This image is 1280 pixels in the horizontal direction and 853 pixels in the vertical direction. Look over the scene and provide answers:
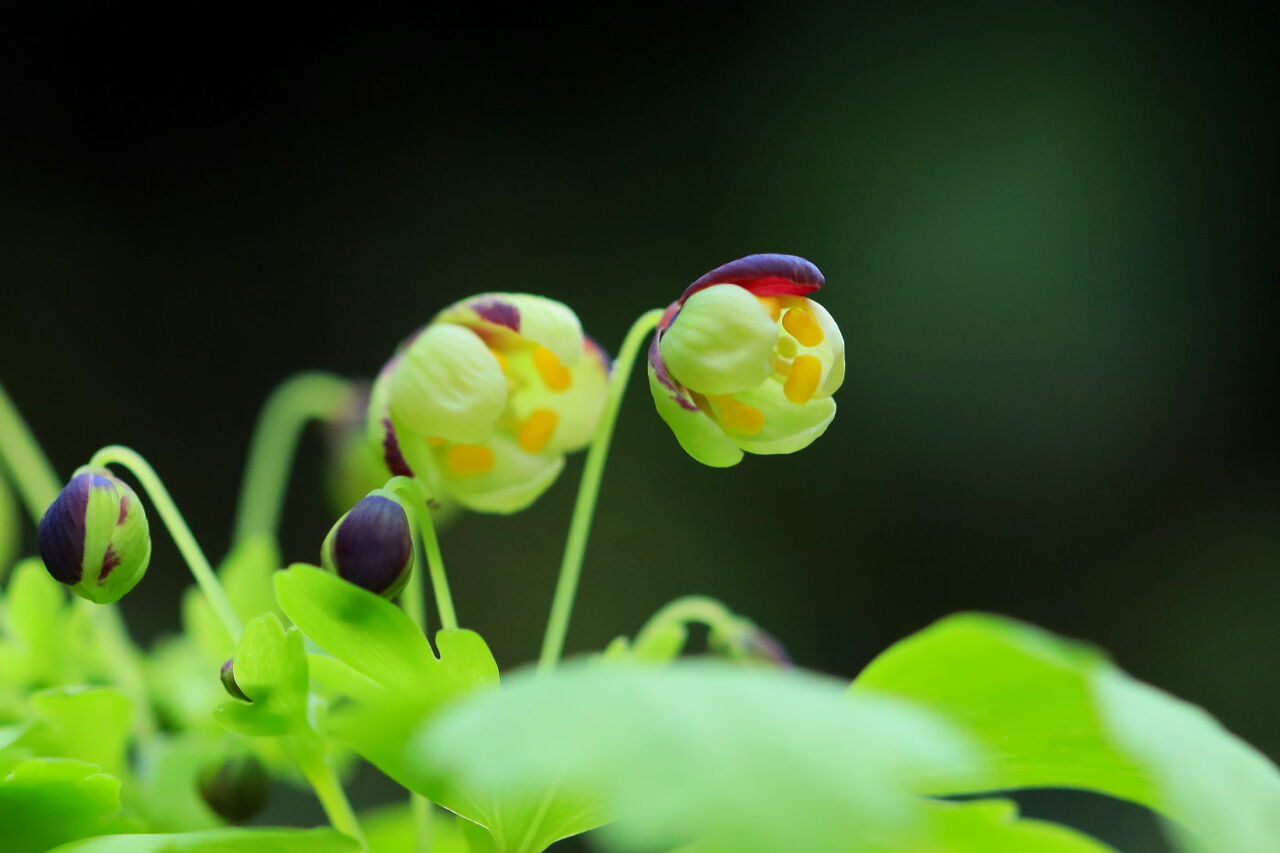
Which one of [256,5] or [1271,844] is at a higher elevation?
[256,5]

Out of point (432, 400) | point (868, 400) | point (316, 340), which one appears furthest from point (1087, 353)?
point (432, 400)

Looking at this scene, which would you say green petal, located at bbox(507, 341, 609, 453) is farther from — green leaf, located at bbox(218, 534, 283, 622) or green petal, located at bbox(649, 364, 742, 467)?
green leaf, located at bbox(218, 534, 283, 622)

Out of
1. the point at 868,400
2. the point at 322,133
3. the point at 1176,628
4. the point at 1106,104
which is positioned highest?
the point at 1106,104

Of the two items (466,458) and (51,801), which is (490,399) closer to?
(466,458)

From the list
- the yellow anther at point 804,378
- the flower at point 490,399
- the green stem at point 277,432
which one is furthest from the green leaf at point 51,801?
the green stem at point 277,432

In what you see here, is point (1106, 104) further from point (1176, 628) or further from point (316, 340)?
point (316, 340)

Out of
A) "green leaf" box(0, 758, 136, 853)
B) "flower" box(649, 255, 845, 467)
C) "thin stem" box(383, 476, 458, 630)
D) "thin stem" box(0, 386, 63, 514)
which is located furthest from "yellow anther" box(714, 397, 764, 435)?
"thin stem" box(0, 386, 63, 514)

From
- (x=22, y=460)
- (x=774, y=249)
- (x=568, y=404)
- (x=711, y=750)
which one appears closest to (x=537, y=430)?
(x=568, y=404)
